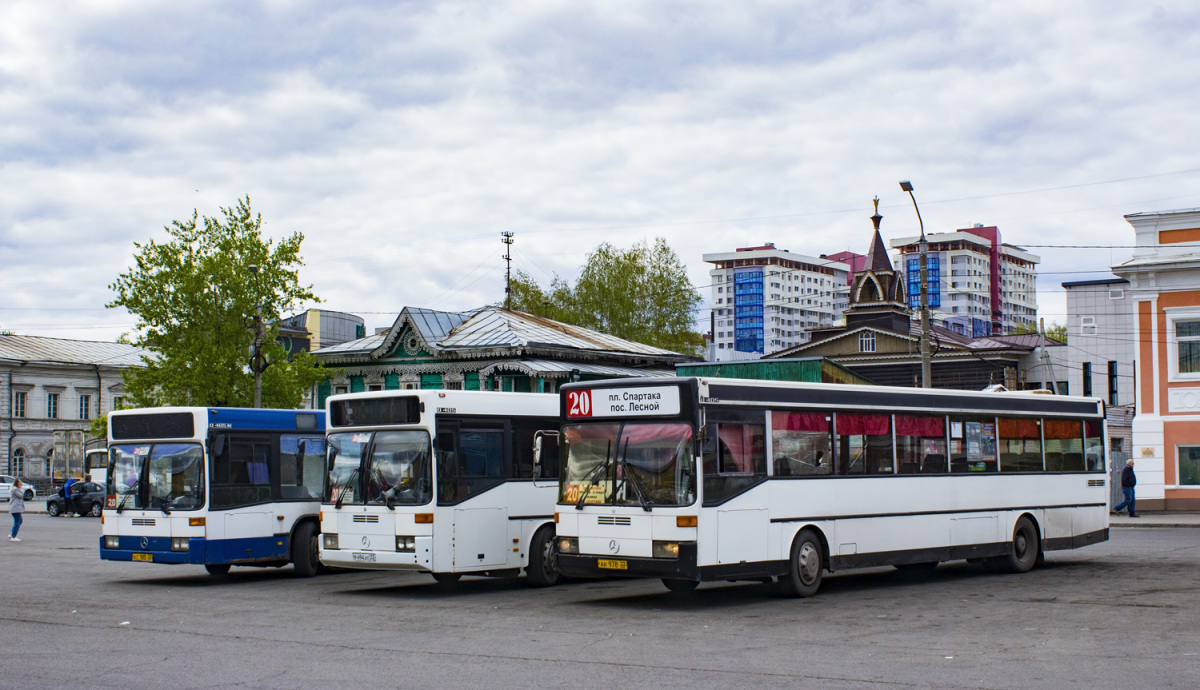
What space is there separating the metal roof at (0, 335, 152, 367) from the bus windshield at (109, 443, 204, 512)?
68904 mm

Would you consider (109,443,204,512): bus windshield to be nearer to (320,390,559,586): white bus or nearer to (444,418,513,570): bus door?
(320,390,559,586): white bus

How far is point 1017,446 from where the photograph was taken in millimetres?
19469

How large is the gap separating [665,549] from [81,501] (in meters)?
42.6

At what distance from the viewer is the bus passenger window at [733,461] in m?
14.6

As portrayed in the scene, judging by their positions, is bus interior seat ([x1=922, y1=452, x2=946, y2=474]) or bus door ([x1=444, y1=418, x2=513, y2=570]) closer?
bus door ([x1=444, y1=418, x2=513, y2=570])

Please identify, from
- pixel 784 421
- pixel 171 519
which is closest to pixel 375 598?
pixel 171 519

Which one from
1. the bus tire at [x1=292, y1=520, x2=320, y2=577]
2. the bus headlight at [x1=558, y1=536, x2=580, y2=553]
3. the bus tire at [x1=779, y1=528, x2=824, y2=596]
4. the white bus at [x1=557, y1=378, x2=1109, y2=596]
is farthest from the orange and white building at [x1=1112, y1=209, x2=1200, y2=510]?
the bus headlight at [x1=558, y1=536, x2=580, y2=553]

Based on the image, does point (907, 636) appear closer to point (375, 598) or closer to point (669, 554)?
point (669, 554)

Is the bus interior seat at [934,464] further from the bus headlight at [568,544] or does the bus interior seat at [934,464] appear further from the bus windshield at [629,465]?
the bus headlight at [568,544]

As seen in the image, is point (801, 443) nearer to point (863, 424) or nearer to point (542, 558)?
point (863, 424)

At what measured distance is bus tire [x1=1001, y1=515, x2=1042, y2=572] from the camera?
63.2 ft

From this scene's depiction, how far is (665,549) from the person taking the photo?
14.4 m

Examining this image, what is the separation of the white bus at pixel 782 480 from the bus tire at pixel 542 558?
2.22m

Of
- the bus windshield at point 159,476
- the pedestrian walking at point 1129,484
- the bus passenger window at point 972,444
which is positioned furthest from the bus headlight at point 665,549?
the pedestrian walking at point 1129,484
